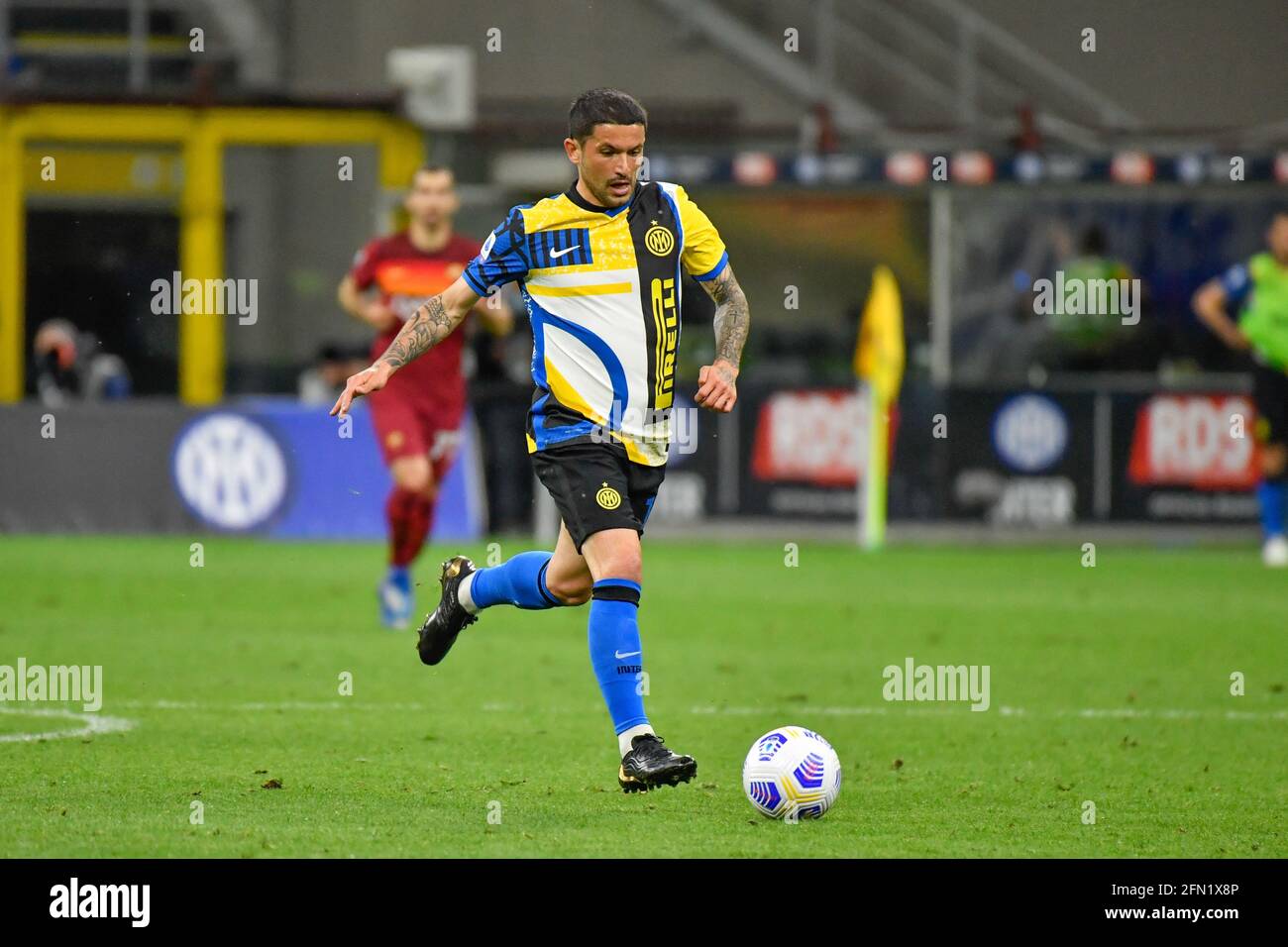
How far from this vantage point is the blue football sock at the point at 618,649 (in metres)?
6.95

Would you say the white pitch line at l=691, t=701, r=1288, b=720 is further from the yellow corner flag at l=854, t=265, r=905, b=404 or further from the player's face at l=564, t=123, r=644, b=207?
the yellow corner flag at l=854, t=265, r=905, b=404

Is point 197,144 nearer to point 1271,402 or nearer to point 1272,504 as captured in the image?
point 1271,402

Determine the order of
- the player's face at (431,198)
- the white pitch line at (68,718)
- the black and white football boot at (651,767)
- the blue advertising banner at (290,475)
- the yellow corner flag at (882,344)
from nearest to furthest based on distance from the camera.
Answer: the black and white football boot at (651,767), the white pitch line at (68,718), the player's face at (431,198), the yellow corner flag at (882,344), the blue advertising banner at (290,475)

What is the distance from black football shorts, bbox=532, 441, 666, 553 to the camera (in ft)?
23.5

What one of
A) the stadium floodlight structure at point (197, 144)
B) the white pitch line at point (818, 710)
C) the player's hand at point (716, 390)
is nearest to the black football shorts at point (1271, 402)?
the white pitch line at point (818, 710)

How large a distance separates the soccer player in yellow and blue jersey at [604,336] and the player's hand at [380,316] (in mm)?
4769

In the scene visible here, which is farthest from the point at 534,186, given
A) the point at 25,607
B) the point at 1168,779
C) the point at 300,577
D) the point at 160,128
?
the point at 1168,779

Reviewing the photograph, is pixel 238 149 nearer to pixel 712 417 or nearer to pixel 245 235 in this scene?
pixel 245 235

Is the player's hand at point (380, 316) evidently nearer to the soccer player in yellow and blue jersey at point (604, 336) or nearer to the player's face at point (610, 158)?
the soccer player in yellow and blue jersey at point (604, 336)

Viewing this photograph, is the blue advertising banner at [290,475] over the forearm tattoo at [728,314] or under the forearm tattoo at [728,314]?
under

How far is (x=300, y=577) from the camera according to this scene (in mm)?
15453

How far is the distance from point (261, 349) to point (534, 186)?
5081mm

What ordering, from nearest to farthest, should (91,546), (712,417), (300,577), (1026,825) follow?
(1026,825) → (300,577) → (91,546) → (712,417)

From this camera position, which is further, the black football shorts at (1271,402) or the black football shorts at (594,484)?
the black football shorts at (1271,402)
